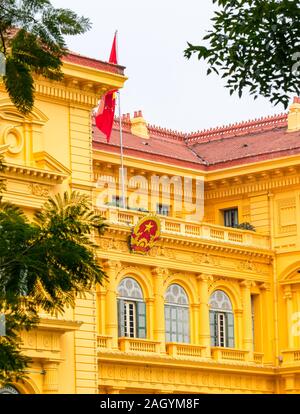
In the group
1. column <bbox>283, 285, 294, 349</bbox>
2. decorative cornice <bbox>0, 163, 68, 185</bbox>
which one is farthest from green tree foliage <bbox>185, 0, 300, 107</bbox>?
column <bbox>283, 285, 294, 349</bbox>

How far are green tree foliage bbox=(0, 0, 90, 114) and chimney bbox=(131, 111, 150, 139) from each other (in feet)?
137

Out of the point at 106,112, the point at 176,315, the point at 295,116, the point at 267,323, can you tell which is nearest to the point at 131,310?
the point at 176,315

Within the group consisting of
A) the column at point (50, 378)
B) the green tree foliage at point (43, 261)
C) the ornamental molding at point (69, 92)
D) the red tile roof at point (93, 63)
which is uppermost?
the red tile roof at point (93, 63)

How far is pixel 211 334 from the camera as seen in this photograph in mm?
63250

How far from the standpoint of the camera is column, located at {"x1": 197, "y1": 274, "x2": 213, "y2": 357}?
62.3 metres

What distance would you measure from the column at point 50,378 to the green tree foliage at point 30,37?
24681 millimetres

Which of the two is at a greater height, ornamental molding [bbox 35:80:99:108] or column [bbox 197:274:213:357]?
ornamental molding [bbox 35:80:99:108]

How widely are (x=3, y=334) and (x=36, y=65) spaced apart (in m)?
4.32

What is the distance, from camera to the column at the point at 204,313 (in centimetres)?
6231

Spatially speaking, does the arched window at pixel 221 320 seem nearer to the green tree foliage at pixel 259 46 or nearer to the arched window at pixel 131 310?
the arched window at pixel 131 310

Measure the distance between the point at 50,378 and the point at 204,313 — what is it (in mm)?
12300

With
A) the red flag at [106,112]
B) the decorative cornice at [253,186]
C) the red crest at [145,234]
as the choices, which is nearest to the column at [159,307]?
the red crest at [145,234]

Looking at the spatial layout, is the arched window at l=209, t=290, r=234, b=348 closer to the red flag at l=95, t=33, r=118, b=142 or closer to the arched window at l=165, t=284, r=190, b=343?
the arched window at l=165, t=284, r=190, b=343
